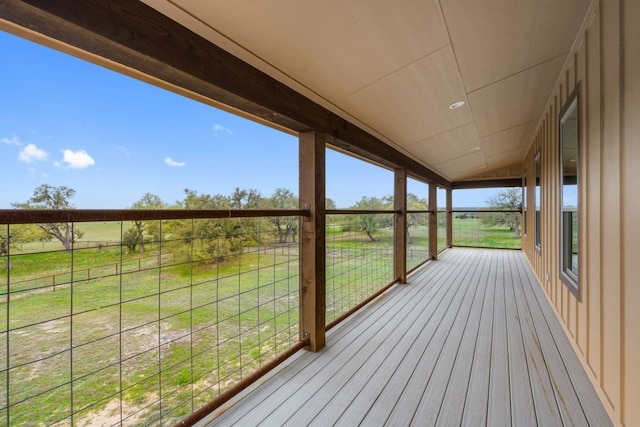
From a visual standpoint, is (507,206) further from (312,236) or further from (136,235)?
(136,235)

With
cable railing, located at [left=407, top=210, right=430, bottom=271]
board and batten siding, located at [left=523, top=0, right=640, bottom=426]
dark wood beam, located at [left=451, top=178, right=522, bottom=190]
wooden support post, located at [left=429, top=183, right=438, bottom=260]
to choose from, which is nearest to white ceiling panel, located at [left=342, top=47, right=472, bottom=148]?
board and batten siding, located at [left=523, top=0, right=640, bottom=426]

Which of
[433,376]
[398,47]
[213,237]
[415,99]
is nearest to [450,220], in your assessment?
[415,99]

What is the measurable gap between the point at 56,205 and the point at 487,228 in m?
9.53

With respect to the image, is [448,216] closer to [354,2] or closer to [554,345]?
[554,345]

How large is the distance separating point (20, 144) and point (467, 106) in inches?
173

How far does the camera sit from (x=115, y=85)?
431cm

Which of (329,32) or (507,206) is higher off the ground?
(329,32)

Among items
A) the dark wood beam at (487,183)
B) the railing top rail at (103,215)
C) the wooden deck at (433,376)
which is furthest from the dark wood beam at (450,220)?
the railing top rail at (103,215)

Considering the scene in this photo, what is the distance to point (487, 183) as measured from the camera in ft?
28.0

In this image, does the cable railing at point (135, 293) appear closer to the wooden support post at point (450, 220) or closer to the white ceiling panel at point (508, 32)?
the white ceiling panel at point (508, 32)

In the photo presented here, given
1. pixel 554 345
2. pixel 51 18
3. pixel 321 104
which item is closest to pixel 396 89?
pixel 321 104

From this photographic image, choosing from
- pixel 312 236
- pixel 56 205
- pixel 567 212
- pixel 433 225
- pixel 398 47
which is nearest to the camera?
pixel 398 47

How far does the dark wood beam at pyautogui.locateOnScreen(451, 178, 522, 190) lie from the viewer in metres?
8.16

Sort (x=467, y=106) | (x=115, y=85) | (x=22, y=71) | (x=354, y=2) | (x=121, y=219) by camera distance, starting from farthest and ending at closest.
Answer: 1. (x=115, y=85)
2. (x=467, y=106)
3. (x=22, y=71)
4. (x=354, y=2)
5. (x=121, y=219)
